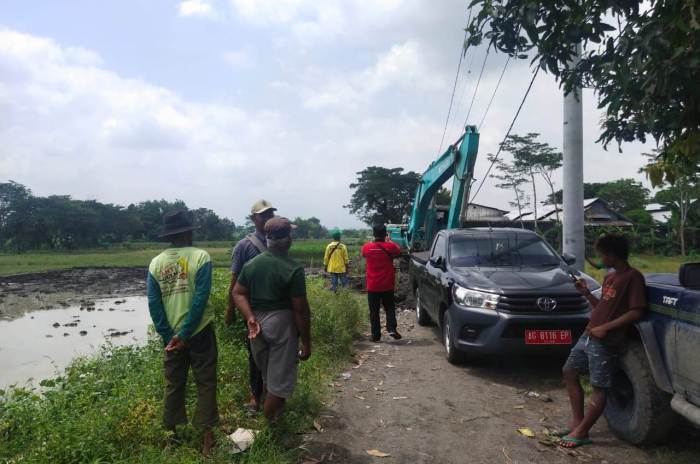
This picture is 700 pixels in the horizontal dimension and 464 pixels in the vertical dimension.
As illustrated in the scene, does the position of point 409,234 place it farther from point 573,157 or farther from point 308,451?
point 308,451

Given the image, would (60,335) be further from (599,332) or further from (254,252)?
(599,332)

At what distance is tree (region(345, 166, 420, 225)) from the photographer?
62.2 m

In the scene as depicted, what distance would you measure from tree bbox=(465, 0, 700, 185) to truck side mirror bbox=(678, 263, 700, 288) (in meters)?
0.98

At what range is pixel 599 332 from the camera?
377 cm

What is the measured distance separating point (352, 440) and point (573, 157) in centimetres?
538

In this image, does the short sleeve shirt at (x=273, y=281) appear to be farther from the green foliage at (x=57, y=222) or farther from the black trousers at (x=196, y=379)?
the green foliage at (x=57, y=222)

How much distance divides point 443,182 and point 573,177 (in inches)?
247

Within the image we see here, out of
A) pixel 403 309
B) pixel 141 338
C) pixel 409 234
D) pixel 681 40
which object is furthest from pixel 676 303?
pixel 409 234

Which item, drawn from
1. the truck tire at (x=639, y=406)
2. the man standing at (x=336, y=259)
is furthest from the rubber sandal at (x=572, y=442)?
the man standing at (x=336, y=259)

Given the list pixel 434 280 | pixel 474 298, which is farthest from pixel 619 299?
pixel 434 280

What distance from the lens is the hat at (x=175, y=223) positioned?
381 centimetres

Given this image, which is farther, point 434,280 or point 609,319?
point 434,280

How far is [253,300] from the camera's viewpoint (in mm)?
3838

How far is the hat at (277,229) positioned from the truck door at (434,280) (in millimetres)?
3572
